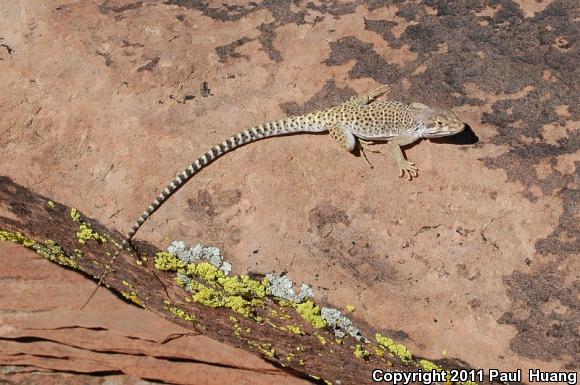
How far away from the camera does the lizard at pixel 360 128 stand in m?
5.77

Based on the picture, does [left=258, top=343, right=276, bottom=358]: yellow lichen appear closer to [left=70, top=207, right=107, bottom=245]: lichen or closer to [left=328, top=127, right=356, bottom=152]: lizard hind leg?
[left=70, top=207, right=107, bottom=245]: lichen

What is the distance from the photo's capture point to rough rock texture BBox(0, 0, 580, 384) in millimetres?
5137

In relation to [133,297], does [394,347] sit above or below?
above

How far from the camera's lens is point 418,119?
593 centimetres

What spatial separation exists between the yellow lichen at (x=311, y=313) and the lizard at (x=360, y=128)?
1688mm

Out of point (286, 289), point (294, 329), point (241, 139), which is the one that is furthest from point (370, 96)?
point (294, 329)

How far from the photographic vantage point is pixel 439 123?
579 cm

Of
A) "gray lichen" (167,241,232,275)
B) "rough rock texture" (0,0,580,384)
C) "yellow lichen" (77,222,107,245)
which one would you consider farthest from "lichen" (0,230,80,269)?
"gray lichen" (167,241,232,275)

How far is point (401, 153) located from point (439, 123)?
0.50 metres

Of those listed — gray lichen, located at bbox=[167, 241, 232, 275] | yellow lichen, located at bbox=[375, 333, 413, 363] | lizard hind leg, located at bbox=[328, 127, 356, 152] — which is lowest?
yellow lichen, located at bbox=[375, 333, 413, 363]

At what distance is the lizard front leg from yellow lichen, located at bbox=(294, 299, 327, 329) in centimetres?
167

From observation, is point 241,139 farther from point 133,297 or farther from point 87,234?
point 133,297

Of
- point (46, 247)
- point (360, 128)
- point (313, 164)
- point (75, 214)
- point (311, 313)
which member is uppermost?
point (360, 128)

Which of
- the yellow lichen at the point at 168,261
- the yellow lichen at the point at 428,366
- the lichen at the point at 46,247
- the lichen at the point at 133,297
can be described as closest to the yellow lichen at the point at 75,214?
the yellow lichen at the point at 168,261
